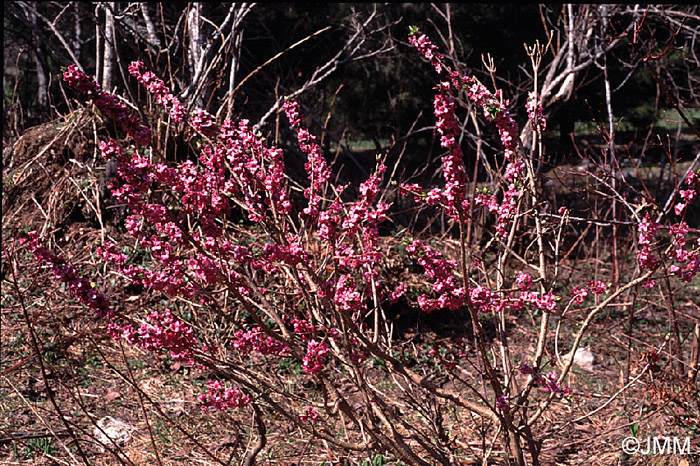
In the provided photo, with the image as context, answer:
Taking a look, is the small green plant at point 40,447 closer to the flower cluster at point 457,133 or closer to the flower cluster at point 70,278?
the flower cluster at point 70,278

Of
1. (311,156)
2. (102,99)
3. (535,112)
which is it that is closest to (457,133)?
(535,112)

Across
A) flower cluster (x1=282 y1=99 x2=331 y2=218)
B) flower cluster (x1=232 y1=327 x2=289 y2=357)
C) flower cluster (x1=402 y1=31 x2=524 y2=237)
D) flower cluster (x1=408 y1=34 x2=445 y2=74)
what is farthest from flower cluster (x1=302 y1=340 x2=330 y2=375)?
flower cluster (x1=408 y1=34 x2=445 y2=74)

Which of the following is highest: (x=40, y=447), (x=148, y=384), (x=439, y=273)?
(x=439, y=273)

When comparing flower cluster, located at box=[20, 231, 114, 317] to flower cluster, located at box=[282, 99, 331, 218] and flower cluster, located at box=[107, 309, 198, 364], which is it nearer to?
flower cluster, located at box=[107, 309, 198, 364]

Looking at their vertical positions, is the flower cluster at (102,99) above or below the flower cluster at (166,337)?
above

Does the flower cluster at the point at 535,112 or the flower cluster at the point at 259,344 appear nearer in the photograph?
the flower cluster at the point at 535,112

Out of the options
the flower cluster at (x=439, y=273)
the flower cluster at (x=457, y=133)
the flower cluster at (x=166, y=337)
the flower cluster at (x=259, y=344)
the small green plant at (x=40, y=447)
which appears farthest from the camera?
the small green plant at (x=40, y=447)

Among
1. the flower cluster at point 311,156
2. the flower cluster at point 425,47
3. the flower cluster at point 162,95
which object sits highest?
the flower cluster at point 425,47

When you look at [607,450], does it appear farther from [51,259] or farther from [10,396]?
[10,396]

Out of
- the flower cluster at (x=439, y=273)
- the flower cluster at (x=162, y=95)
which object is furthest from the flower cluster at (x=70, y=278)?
the flower cluster at (x=439, y=273)

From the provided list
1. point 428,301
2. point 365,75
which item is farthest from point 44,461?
point 365,75

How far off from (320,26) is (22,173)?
6228 millimetres

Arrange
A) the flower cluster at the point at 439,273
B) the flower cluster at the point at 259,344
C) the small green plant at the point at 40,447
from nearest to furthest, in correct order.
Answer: the flower cluster at the point at 439,273, the flower cluster at the point at 259,344, the small green plant at the point at 40,447

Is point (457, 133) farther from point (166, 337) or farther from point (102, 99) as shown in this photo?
point (166, 337)
